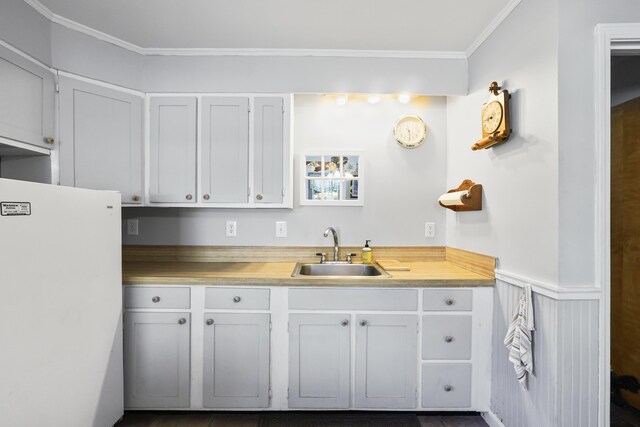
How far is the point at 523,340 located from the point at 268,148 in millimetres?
1772

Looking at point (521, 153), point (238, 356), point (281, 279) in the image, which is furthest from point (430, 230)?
point (238, 356)

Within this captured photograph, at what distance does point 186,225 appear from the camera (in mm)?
2340

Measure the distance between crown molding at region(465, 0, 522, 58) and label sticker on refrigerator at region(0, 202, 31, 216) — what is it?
2.40 metres

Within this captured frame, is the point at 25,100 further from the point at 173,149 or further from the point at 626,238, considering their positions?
the point at 626,238

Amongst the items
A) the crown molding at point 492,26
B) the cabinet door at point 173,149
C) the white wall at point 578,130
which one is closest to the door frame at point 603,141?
the white wall at point 578,130

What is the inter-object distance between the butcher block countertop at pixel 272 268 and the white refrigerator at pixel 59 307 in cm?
30

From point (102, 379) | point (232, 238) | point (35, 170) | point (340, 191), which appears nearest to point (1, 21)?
point (35, 170)

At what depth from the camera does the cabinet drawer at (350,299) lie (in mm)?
1785

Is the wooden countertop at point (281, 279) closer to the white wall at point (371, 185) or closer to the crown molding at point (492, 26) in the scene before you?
the white wall at point (371, 185)

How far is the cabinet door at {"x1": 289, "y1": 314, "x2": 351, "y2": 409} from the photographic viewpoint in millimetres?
1789

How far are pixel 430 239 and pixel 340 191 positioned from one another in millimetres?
779

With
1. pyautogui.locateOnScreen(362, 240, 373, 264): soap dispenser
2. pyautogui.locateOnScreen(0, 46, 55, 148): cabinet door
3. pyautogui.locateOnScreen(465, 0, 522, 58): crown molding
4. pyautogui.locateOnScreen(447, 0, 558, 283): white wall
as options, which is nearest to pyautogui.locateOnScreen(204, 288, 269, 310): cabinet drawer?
pyautogui.locateOnScreen(362, 240, 373, 264): soap dispenser

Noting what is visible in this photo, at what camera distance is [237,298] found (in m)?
1.79

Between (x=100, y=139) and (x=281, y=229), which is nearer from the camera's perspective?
(x=100, y=139)
